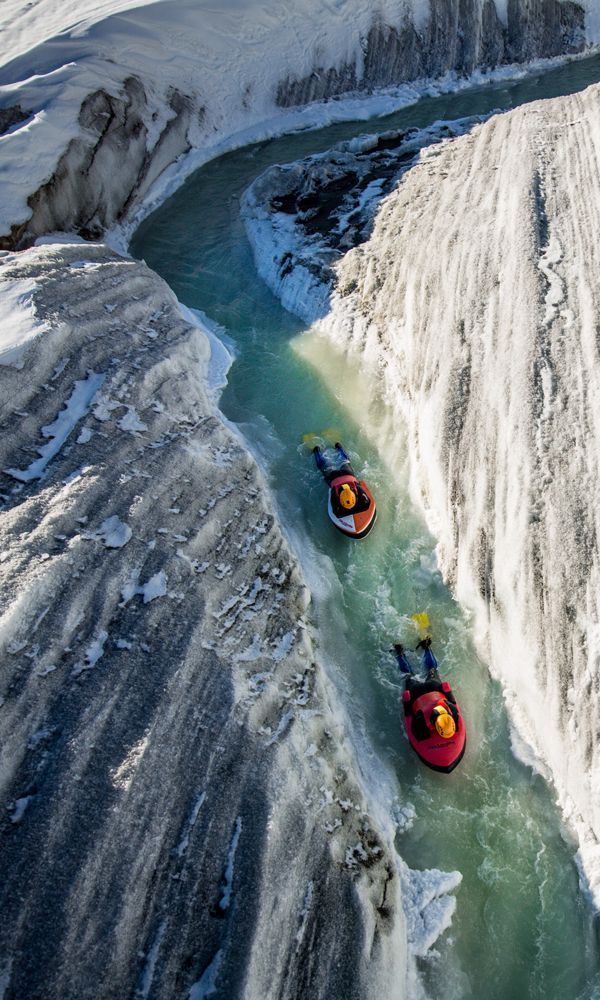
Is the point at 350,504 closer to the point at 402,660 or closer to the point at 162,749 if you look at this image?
the point at 402,660

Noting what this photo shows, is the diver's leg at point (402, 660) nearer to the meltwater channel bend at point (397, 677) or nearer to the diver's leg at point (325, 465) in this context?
the meltwater channel bend at point (397, 677)

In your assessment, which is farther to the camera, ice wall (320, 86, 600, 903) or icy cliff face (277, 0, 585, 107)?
icy cliff face (277, 0, 585, 107)

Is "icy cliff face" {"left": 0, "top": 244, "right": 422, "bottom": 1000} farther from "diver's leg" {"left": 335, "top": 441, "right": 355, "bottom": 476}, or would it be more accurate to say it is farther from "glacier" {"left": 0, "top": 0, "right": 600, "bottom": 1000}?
"diver's leg" {"left": 335, "top": 441, "right": 355, "bottom": 476}

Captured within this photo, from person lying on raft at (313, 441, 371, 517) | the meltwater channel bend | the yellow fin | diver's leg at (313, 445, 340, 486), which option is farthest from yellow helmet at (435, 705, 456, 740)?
diver's leg at (313, 445, 340, 486)

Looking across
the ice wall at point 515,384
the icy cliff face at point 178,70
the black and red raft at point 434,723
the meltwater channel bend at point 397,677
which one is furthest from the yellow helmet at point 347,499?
the icy cliff face at point 178,70

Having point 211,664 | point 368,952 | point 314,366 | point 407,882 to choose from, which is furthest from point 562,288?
point 368,952

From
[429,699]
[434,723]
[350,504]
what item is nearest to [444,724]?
[434,723]
